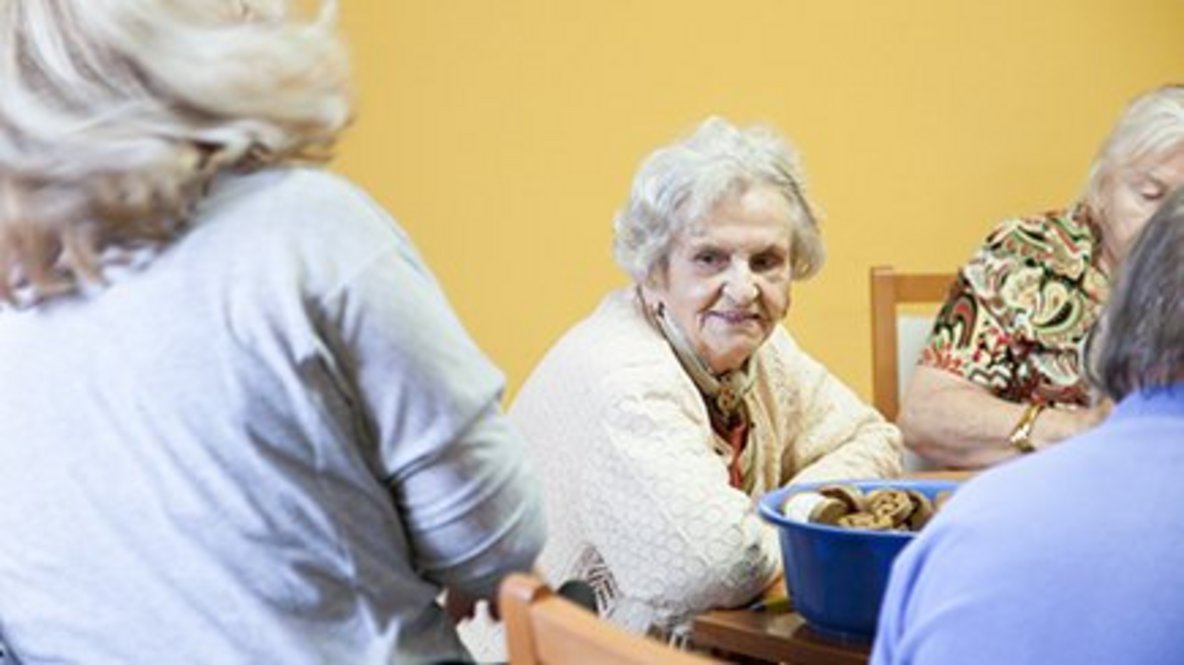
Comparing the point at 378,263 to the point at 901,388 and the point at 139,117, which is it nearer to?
the point at 139,117

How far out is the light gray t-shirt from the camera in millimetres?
989

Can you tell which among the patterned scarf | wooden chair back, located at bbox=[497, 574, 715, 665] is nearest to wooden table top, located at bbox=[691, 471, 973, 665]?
the patterned scarf

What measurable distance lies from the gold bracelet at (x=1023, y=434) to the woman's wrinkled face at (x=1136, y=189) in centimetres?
26

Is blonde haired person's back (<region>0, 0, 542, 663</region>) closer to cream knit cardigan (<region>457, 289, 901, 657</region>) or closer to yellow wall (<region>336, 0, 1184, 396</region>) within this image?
cream knit cardigan (<region>457, 289, 901, 657</region>)

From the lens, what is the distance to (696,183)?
6.45ft

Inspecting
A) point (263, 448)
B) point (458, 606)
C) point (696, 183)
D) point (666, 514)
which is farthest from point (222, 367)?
point (696, 183)

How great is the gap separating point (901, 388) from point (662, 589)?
1.02 meters

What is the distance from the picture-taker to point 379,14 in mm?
2613

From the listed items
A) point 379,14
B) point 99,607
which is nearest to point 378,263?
point 99,607

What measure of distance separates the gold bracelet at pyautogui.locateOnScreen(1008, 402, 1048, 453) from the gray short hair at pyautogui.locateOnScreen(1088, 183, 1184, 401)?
1.20 meters

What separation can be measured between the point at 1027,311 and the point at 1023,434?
0.76 feet

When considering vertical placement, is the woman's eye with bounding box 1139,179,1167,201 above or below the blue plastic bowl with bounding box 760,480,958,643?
above

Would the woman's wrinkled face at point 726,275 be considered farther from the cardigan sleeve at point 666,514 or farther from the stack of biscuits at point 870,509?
the stack of biscuits at point 870,509

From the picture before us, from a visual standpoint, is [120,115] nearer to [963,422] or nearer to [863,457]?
[863,457]
